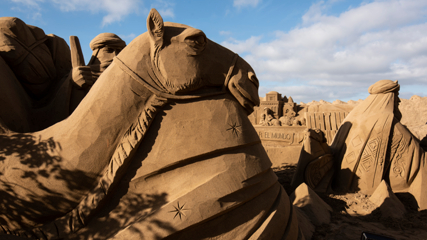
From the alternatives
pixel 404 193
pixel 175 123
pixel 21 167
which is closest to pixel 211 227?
pixel 175 123

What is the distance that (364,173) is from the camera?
5293 millimetres

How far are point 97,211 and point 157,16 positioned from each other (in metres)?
1.84

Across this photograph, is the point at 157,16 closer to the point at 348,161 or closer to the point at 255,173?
the point at 255,173

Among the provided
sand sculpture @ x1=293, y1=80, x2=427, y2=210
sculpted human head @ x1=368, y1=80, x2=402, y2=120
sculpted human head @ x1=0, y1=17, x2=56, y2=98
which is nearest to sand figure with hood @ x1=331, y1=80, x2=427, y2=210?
A: sand sculpture @ x1=293, y1=80, x2=427, y2=210

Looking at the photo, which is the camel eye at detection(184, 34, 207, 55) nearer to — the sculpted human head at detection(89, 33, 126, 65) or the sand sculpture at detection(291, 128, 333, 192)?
the sculpted human head at detection(89, 33, 126, 65)

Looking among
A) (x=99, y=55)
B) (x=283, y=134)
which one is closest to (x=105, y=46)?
(x=99, y=55)

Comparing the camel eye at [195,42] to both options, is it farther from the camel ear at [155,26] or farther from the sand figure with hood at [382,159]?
the sand figure with hood at [382,159]

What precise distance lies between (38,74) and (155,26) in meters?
2.01

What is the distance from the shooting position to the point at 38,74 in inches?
131

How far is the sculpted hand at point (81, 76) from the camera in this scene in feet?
10.3

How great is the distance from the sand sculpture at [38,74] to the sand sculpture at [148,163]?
593 mm

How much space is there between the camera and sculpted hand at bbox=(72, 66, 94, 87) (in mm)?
3137

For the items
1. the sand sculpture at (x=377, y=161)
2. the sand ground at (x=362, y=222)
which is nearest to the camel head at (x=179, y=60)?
the sand ground at (x=362, y=222)

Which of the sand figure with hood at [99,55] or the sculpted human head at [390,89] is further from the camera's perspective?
the sculpted human head at [390,89]
